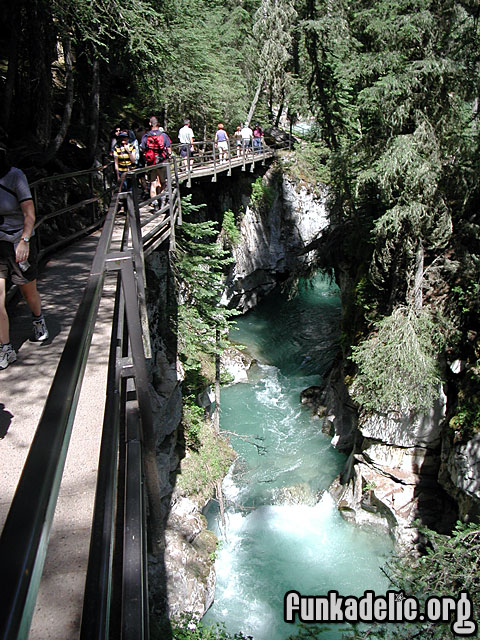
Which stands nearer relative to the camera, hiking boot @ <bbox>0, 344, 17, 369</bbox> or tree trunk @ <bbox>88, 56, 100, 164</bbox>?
hiking boot @ <bbox>0, 344, 17, 369</bbox>

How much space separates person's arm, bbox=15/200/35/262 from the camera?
12.3ft

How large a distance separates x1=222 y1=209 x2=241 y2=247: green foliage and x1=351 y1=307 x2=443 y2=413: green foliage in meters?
11.3

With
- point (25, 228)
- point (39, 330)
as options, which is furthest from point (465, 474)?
point (25, 228)

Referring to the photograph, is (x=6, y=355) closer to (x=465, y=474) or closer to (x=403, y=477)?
(x=465, y=474)

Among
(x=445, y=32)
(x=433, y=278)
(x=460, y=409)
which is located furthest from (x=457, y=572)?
(x=445, y=32)

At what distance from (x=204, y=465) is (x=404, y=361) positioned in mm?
5506

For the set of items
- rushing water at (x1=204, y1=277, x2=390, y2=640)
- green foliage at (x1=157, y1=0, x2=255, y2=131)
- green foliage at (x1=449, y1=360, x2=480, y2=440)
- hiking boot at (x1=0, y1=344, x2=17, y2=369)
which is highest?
green foliage at (x1=157, y1=0, x2=255, y2=131)

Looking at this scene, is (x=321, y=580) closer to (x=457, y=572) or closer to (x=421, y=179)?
(x=457, y=572)

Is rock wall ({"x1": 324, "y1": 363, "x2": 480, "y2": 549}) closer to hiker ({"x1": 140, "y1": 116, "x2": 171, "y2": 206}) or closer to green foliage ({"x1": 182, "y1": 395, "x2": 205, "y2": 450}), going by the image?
green foliage ({"x1": 182, "y1": 395, "x2": 205, "y2": 450})

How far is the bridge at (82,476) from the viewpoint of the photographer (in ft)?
3.16

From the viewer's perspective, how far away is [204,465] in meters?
11.6

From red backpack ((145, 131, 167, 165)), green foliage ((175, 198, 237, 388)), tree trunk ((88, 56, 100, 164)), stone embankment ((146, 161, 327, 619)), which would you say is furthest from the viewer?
tree trunk ((88, 56, 100, 164))

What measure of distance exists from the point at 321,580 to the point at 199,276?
7.44 meters

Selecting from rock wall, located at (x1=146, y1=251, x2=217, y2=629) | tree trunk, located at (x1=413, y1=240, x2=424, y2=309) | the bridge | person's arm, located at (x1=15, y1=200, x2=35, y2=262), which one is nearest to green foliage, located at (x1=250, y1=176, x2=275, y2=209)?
rock wall, located at (x1=146, y1=251, x2=217, y2=629)
